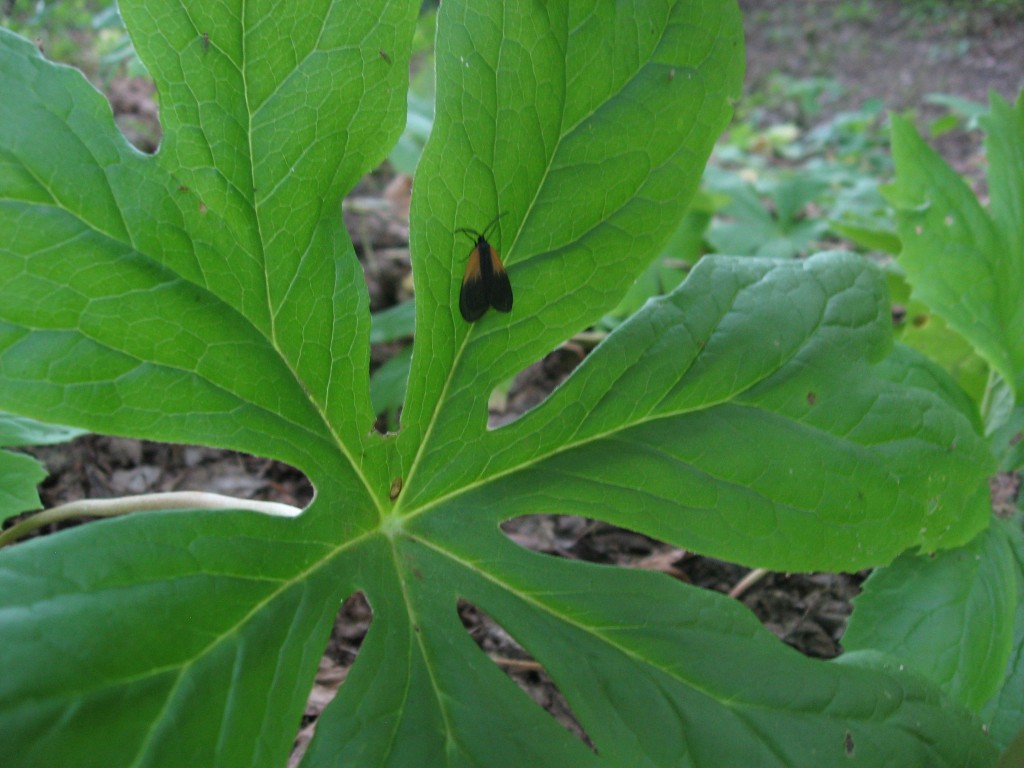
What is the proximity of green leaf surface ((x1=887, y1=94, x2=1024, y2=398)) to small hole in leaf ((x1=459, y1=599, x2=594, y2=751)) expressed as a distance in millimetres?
1005

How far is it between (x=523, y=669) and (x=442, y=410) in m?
0.62

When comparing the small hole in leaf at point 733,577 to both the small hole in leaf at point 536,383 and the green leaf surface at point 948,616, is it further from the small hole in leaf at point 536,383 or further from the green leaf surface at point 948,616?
the small hole in leaf at point 536,383

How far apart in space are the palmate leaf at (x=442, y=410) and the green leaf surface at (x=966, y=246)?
378 mm

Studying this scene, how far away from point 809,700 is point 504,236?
0.68 meters

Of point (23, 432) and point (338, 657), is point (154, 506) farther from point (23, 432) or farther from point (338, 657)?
point (338, 657)

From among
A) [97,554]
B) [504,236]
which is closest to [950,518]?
[504,236]

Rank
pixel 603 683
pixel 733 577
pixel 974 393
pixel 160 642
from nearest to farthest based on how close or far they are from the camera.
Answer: pixel 160 642 → pixel 603 683 → pixel 733 577 → pixel 974 393

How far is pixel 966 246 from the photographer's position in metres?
1.47

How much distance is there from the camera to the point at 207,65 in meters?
0.76

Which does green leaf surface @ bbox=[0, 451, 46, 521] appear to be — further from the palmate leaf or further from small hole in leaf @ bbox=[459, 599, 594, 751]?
small hole in leaf @ bbox=[459, 599, 594, 751]

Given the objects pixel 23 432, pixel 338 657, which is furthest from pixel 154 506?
pixel 338 657

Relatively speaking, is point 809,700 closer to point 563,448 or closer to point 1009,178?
point 563,448

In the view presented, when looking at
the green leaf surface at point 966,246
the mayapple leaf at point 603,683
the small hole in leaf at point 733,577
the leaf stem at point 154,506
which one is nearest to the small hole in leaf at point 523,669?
the small hole in leaf at point 733,577

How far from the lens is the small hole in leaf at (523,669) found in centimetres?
130
